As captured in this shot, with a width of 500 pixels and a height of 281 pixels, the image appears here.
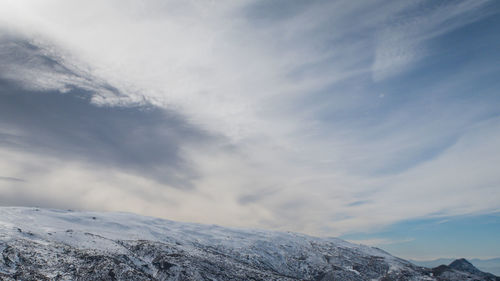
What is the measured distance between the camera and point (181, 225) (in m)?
85.1

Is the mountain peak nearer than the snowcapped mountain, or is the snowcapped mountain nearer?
the snowcapped mountain

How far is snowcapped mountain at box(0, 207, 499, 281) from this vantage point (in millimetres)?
34456

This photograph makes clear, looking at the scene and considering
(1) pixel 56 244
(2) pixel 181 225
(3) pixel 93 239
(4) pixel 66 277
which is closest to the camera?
(4) pixel 66 277

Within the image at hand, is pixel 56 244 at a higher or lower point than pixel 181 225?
lower

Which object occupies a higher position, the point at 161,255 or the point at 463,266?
the point at 463,266

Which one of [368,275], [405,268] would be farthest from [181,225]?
[405,268]

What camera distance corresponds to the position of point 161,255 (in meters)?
45.8

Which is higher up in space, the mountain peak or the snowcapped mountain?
the mountain peak

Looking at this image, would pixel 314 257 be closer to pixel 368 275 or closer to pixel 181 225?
pixel 368 275

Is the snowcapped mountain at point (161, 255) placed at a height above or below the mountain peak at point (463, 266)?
below

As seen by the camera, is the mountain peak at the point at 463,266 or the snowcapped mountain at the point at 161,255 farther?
the mountain peak at the point at 463,266

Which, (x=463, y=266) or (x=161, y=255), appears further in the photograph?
(x=463, y=266)

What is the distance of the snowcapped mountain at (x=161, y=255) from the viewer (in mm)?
34456

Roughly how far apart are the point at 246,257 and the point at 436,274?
44162mm
